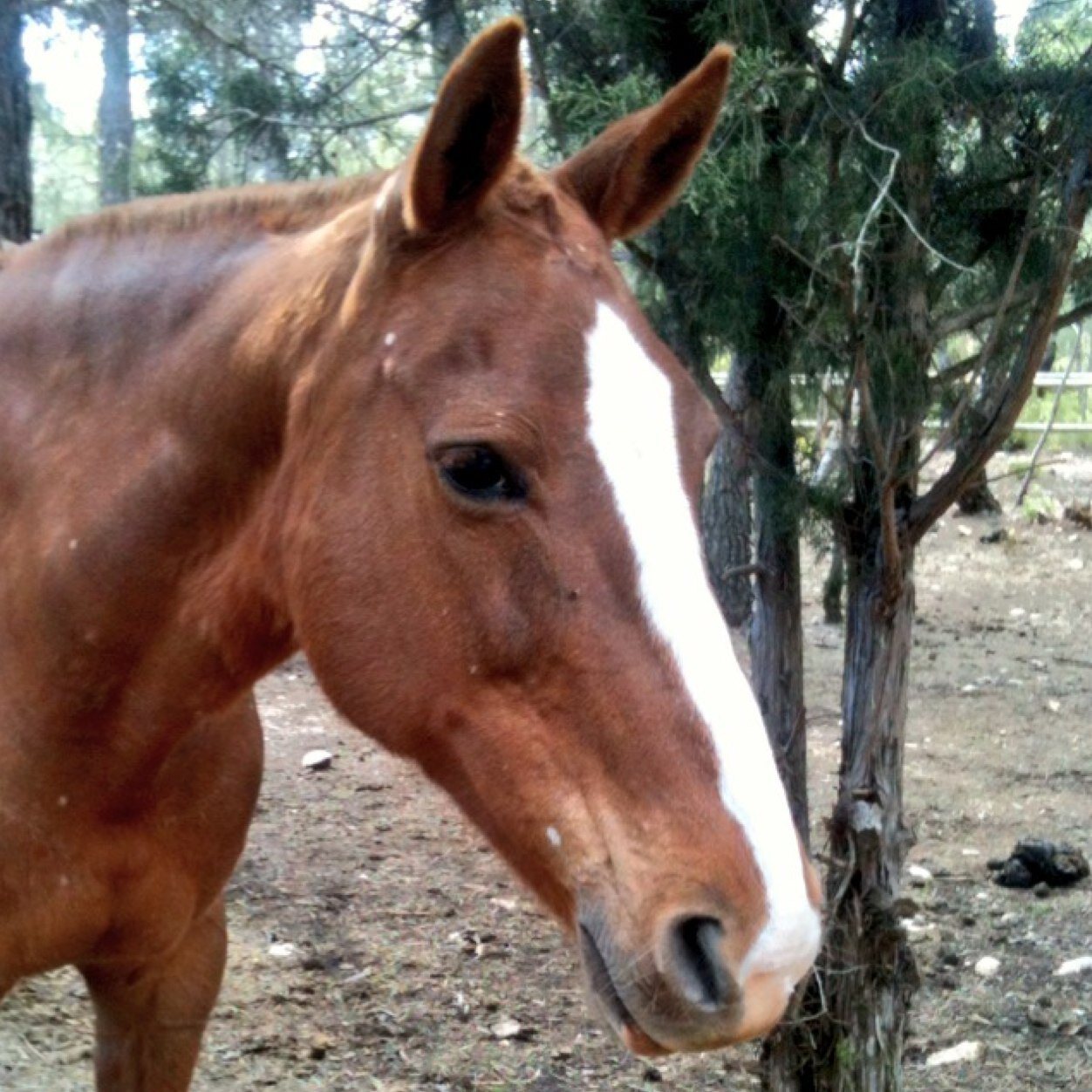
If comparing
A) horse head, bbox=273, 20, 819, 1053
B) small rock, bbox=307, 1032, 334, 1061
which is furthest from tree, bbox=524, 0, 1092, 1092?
small rock, bbox=307, 1032, 334, 1061

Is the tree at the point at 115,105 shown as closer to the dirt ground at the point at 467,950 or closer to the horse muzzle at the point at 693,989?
the dirt ground at the point at 467,950

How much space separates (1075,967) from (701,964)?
3286 millimetres

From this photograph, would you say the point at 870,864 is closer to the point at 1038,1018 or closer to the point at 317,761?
the point at 1038,1018

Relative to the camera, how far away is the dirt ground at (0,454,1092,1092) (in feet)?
12.5

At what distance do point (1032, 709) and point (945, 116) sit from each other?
17.3 feet

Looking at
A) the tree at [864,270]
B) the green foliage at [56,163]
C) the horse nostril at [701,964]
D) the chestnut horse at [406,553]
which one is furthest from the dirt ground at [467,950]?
the green foliage at [56,163]

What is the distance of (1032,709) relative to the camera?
7.52 meters

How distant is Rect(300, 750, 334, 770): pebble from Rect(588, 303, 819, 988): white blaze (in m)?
4.52

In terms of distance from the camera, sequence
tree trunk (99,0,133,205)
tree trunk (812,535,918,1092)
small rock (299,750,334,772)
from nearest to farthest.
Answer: tree trunk (812,535,918,1092) → tree trunk (99,0,133,205) → small rock (299,750,334,772)

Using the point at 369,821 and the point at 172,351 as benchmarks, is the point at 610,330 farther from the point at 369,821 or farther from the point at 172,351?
the point at 369,821

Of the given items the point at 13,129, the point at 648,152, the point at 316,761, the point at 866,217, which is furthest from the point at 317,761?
the point at 648,152

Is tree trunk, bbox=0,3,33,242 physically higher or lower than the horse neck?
higher

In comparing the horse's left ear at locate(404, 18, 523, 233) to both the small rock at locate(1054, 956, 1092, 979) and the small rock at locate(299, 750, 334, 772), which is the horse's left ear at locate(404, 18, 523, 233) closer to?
the small rock at locate(1054, 956, 1092, 979)

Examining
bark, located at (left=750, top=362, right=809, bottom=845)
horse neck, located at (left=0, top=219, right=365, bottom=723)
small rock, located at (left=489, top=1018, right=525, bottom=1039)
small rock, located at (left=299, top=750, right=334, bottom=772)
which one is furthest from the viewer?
small rock, located at (left=299, top=750, right=334, bottom=772)
